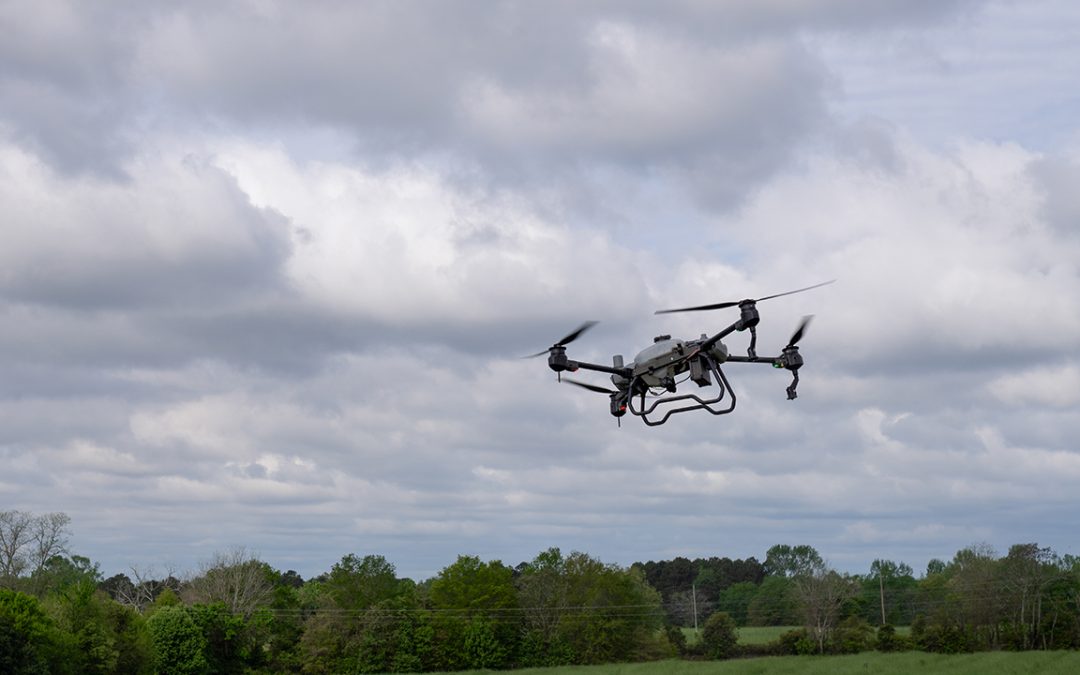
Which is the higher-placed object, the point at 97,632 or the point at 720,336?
the point at 720,336

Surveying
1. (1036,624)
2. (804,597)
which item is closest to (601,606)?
(804,597)

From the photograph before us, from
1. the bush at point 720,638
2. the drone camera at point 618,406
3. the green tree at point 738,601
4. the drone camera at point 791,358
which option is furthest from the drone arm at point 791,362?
the green tree at point 738,601

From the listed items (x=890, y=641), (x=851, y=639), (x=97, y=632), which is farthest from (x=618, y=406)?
(x=851, y=639)

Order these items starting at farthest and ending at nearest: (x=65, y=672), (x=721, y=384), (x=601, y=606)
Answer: (x=601, y=606) → (x=65, y=672) → (x=721, y=384)

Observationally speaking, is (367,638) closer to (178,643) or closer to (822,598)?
(178,643)

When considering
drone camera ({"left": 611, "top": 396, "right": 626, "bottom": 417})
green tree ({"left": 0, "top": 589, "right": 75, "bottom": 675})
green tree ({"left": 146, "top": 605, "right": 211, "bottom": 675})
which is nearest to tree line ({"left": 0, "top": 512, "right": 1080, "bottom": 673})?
green tree ({"left": 146, "top": 605, "right": 211, "bottom": 675})

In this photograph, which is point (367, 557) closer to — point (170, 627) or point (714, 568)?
point (170, 627)
